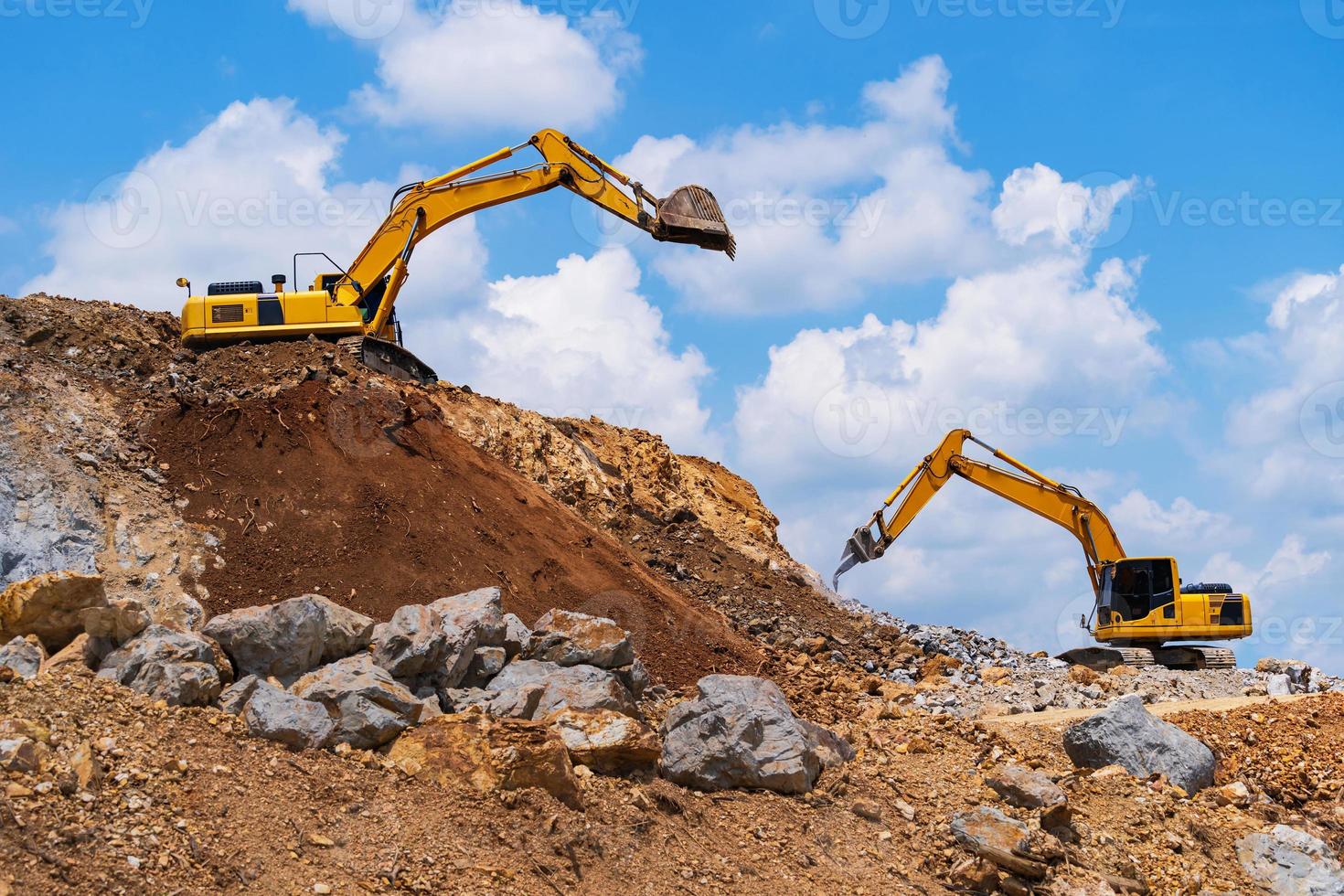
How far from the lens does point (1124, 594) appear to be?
75.4 ft

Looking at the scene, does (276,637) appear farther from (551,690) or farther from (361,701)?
(551,690)

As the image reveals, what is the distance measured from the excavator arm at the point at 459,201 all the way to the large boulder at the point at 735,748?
1177 cm

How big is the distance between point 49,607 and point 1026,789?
8.89 m

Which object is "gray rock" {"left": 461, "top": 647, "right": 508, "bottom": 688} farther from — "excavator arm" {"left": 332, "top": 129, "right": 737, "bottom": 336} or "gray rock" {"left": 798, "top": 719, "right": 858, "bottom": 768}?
"excavator arm" {"left": 332, "top": 129, "right": 737, "bottom": 336}

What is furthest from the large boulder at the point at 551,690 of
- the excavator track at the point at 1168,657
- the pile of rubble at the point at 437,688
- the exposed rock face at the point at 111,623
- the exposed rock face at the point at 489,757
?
the excavator track at the point at 1168,657

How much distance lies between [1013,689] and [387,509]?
31.4 ft

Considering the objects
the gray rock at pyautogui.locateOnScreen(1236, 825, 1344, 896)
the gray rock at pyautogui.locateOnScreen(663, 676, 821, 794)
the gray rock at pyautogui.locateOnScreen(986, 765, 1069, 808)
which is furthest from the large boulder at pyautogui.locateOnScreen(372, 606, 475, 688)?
the gray rock at pyautogui.locateOnScreen(1236, 825, 1344, 896)

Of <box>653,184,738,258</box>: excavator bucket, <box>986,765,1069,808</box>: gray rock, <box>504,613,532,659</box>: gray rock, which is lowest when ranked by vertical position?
<box>986,765,1069,808</box>: gray rock

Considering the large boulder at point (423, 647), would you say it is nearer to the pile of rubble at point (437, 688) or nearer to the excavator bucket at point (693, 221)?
the pile of rubble at point (437, 688)

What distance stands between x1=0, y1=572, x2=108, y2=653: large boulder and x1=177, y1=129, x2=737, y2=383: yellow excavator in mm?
10659

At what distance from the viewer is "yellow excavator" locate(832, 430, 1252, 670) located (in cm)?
2256

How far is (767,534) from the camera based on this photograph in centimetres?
3008

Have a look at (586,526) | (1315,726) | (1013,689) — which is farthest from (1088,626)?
(586,526)

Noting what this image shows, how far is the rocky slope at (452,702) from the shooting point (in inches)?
362
